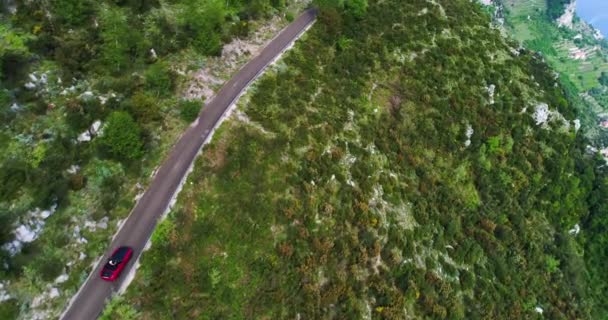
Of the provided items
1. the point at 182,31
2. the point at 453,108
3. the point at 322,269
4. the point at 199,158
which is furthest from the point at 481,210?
the point at 182,31

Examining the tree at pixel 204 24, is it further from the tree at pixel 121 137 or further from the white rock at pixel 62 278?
the white rock at pixel 62 278

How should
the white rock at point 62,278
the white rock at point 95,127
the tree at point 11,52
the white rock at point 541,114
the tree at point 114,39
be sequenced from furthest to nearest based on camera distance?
1. the white rock at point 541,114
2. the tree at point 114,39
3. the white rock at point 95,127
4. the tree at point 11,52
5. the white rock at point 62,278

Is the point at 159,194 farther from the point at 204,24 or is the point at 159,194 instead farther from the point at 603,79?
the point at 603,79

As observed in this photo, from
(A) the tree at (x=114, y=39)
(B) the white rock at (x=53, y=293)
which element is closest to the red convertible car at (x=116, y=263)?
(B) the white rock at (x=53, y=293)

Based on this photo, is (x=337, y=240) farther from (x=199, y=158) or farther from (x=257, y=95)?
(x=257, y=95)

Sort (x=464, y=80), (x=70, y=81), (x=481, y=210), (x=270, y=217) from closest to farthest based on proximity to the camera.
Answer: (x=270, y=217) → (x=70, y=81) → (x=481, y=210) → (x=464, y=80)

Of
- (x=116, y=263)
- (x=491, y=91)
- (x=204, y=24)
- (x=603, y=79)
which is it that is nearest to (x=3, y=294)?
(x=116, y=263)
